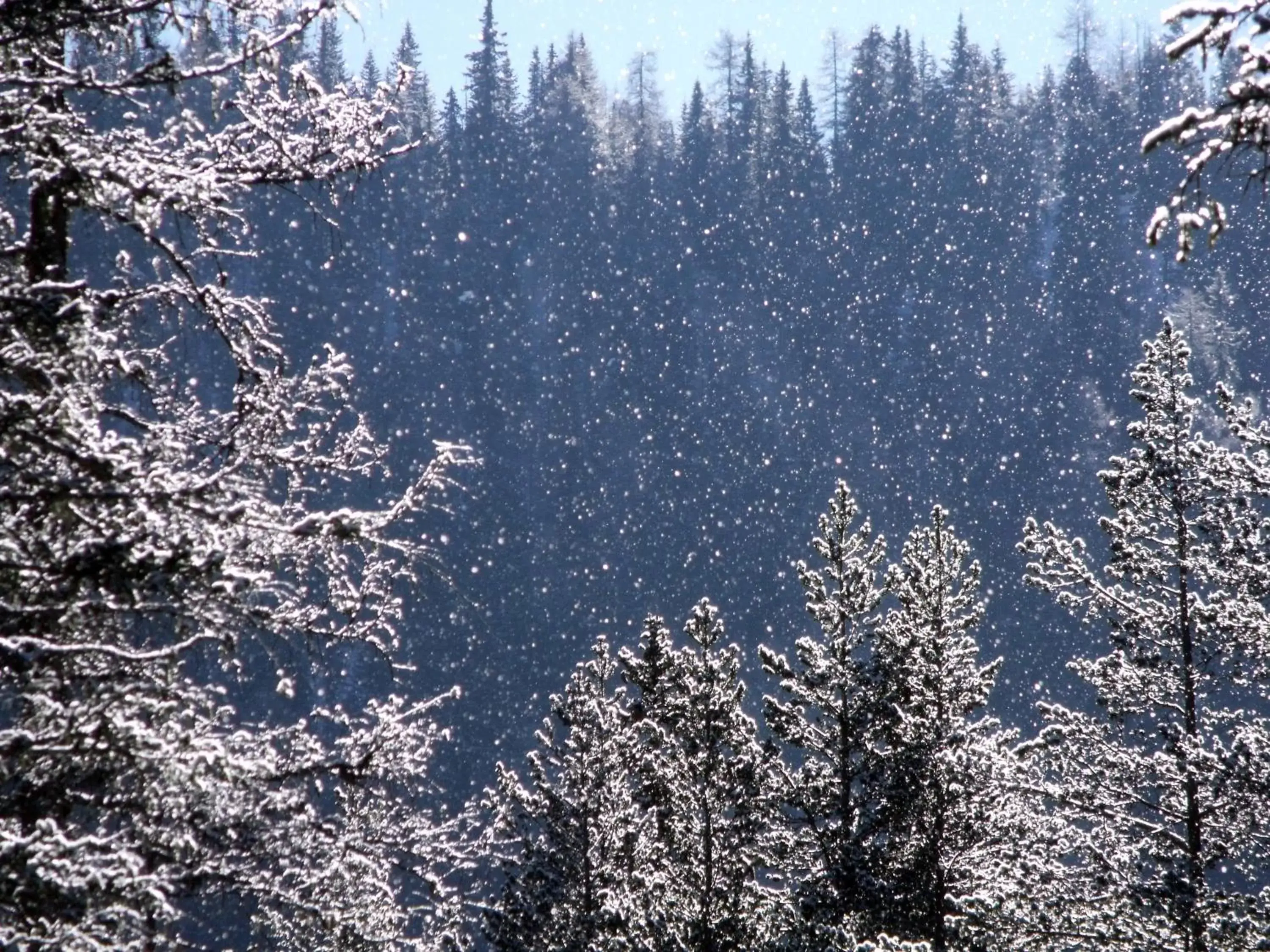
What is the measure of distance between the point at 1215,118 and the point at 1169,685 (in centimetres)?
933

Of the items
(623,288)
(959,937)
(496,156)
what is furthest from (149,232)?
(496,156)

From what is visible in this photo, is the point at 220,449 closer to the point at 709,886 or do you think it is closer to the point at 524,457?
the point at 709,886

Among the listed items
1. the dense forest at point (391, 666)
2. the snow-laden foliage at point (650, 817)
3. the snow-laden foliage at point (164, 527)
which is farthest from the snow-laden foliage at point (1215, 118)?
the snow-laden foliage at point (650, 817)

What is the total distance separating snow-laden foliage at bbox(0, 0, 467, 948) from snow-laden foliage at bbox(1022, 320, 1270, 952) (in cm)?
781

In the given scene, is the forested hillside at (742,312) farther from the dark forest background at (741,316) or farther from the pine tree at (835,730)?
the pine tree at (835,730)

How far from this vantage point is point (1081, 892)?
1083 centimetres

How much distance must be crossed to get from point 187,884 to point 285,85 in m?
4.43

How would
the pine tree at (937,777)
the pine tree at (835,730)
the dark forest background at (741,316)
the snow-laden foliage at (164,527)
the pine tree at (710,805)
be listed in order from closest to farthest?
the snow-laden foliage at (164,527), the pine tree at (937,777), the pine tree at (835,730), the pine tree at (710,805), the dark forest background at (741,316)

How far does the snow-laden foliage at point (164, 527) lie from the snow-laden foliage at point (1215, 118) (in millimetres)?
3377

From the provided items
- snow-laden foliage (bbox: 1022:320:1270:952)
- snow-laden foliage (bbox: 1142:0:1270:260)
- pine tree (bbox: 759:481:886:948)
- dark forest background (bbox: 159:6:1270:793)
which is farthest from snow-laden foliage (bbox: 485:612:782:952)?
dark forest background (bbox: 159:6:1270:793)

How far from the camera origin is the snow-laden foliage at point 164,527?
3.72 m

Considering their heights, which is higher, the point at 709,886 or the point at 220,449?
the point at 220,449

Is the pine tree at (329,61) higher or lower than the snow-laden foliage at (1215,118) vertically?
higher

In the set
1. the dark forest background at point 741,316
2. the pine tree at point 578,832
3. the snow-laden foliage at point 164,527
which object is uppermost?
the dark forest background at point 741,316
